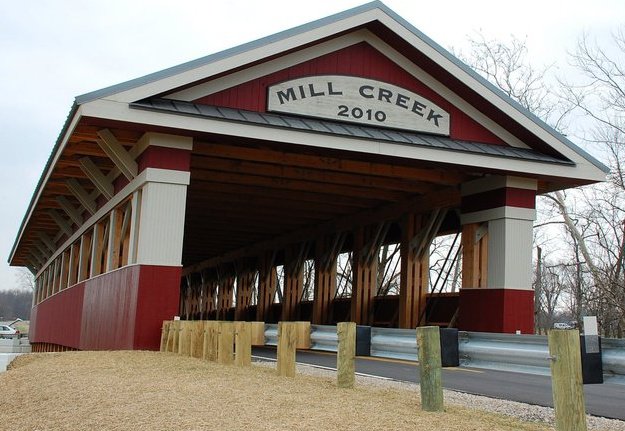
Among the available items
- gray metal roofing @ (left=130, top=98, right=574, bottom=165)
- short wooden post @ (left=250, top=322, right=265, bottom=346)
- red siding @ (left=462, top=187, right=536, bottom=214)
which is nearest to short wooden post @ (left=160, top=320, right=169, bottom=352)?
short wooden post @ (left=250, top=322, right=265, bottom=346)

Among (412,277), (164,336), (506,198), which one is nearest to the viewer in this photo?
(164,336)

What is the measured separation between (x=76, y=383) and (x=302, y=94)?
8.22 m

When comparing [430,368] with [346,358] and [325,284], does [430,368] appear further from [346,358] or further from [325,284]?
[325,284]

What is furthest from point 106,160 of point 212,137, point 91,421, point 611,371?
point 611,371

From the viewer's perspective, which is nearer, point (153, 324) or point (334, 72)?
point (153, 324)

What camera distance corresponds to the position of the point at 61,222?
2575 cm

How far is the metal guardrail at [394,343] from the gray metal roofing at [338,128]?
6690 mm

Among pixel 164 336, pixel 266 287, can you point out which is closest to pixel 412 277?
pixel 164 336

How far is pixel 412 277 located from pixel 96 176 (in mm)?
8207

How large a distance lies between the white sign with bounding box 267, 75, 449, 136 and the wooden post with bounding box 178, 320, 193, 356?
4852 mm

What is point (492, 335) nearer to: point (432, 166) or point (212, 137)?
point (212, 137)

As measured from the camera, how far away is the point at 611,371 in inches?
199

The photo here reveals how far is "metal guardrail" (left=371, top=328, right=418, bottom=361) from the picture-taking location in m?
7.06

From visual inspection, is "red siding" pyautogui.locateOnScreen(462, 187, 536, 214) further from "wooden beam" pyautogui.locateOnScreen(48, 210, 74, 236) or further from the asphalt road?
"wooden beam" pyautogui.locateOnScreen(48, 210, 74, 236)
